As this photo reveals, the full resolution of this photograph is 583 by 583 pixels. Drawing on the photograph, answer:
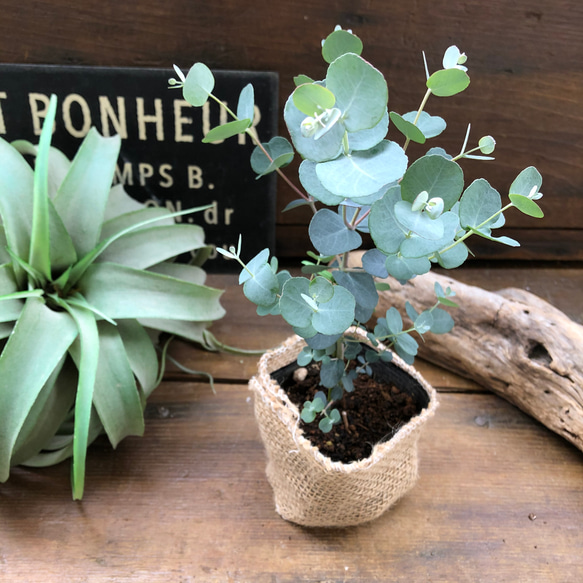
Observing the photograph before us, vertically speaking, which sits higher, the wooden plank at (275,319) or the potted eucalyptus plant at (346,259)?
the potted eucalyptus plant at (346,259)

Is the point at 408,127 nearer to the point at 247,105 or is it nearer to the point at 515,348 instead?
the point at 247,105

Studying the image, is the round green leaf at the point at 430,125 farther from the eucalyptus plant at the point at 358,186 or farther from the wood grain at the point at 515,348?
the wood grain at the point at 515,348

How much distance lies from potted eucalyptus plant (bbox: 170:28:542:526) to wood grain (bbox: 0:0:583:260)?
28cm

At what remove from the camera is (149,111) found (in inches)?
25.7

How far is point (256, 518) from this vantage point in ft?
1.66

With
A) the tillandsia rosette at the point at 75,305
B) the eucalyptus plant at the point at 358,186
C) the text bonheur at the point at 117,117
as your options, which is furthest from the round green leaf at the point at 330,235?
the text bonheur at the point at 117,117

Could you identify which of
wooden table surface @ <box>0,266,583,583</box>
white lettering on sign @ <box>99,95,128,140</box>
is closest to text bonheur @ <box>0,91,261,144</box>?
white lettering on sign @ <box>99,95,128,140</box>

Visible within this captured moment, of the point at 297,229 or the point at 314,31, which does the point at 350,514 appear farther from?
the point at 314,31

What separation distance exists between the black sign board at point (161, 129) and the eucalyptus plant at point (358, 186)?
1.03 feet

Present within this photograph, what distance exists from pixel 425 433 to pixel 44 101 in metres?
0.60

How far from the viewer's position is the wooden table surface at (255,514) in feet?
1.54

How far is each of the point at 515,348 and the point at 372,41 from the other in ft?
1.31

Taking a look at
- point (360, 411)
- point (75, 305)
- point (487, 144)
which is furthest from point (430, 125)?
point (75, 305)

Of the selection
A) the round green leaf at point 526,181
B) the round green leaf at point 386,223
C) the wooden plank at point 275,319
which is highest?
the round green leaf at point 526,181
